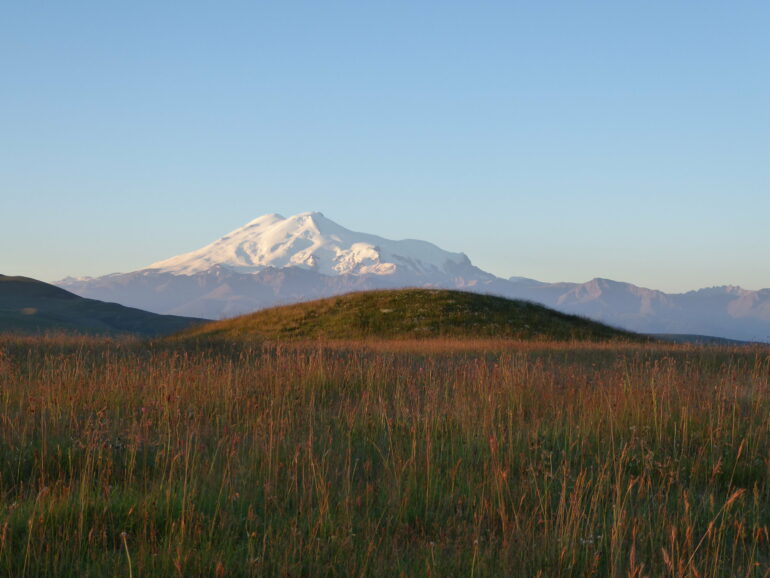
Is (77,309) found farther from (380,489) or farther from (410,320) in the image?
(380,489)

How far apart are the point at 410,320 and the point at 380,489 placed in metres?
24.9

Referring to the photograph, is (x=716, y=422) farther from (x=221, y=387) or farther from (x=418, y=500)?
(x=221, y=387)

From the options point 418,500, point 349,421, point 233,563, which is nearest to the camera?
point 233,563

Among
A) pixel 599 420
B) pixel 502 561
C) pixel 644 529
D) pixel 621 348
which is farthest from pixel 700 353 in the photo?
pixel 502 561

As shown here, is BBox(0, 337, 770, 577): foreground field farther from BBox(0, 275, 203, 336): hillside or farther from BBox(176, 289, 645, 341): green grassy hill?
BBox(0, 275, 203, 336): hillside

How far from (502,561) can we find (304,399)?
5.91 meters

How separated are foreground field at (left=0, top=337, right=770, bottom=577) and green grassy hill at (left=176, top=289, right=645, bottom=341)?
733 inches

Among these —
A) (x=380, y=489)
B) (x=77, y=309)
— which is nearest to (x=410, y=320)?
(x=380, y=489)

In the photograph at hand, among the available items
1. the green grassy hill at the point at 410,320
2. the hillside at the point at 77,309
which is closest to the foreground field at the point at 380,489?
the green grassy hill at the point at 410,320

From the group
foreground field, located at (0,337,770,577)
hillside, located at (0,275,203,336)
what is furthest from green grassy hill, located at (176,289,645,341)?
hillside, located at (0,275,203,336)

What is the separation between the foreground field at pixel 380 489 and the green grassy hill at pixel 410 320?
18.6 meters

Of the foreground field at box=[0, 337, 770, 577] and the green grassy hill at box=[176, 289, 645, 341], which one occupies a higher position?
the green grassy hill at box=[176, 289, 645, 341]

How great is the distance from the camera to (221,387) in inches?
369

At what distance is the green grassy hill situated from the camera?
28.1m
